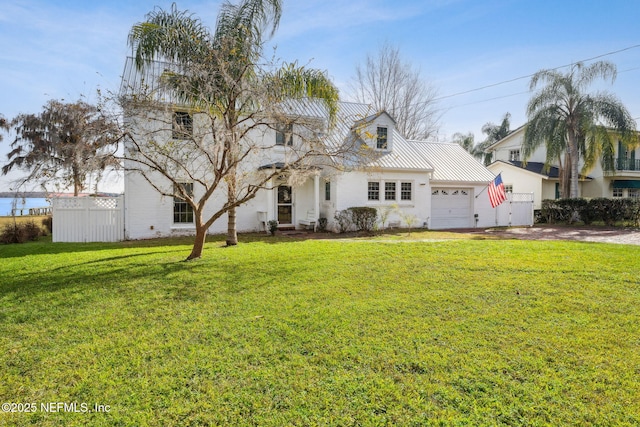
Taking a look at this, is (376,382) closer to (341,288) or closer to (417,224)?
(341,288)

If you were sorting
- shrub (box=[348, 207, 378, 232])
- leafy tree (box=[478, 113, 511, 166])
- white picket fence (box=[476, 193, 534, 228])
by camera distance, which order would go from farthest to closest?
leafy tree (box=[478, 113, 511, 166]) → white picket fence (box=[476, 193, 534, 228]) → shrub (box=[348, 207, 378, 232])

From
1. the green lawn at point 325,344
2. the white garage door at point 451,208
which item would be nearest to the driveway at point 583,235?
the white garage door at point 451,208

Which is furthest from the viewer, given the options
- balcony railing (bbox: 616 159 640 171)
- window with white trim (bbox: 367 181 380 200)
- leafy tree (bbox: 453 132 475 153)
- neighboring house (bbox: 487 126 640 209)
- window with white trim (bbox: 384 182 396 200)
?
leafy tree (bbox: 453 132 475 153)

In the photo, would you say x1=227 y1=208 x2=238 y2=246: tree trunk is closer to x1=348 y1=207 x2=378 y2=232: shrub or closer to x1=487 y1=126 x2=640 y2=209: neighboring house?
x1=348 y1=207 x2=378 y2=232: shrub

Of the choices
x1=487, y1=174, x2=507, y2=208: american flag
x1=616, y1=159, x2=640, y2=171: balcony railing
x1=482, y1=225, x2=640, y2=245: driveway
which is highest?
x1=616, y1=159, x2=640, y2=171: balcony railing

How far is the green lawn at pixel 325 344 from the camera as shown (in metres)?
3.13

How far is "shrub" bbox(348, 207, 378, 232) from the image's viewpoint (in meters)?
16.3

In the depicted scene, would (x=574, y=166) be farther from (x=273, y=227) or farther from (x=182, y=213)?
(x=182, y=213)

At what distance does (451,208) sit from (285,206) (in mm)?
9397

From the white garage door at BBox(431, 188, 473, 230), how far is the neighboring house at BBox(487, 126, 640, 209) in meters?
8.06

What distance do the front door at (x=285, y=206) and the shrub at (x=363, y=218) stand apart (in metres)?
2.87

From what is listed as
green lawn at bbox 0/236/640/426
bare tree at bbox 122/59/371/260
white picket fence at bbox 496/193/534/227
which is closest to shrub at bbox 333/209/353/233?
bare tree at bbox 122/59/371/260

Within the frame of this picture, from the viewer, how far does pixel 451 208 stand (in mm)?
20172

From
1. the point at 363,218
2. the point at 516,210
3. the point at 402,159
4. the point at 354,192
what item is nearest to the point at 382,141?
the point at 402,159
